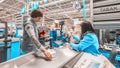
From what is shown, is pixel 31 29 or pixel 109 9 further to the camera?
pixel 109 9

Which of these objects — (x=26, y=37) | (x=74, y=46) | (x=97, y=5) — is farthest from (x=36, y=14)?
(x=97, y=5)

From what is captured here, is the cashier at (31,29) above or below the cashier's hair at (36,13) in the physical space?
below

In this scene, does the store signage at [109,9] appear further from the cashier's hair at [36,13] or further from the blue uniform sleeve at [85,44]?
the cashier's hair at [36,13]

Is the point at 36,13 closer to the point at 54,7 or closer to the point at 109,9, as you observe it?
the point at 109,9

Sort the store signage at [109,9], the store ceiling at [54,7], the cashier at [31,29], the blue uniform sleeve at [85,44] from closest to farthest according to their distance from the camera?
the cashier at [31,29], the blue uniform sleeve at [85,44], the store signage at [109,9], the store ceiling at [54,7]

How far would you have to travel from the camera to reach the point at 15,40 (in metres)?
4.49

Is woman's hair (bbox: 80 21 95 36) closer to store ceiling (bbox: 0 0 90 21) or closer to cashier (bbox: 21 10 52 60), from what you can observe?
cashier (bbox: 21 10 52 60)

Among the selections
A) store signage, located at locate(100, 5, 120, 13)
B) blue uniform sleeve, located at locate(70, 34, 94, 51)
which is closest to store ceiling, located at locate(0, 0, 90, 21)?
Result: store signage, located at locate(100, 5, 120, 13)

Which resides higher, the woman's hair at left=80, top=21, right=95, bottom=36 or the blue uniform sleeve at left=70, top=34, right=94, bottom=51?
the woman's hair at left=80, top=21, right=95, bottom=36

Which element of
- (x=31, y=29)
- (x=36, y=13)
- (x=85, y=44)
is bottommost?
(x=85, y=44)

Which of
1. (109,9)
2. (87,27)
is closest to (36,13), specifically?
(87,27)

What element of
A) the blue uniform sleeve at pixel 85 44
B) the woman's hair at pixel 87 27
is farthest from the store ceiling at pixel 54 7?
the blue uniform sleeve at pixel 85 44

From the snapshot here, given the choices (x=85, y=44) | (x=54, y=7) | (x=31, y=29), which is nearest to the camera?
(x=31, y=29)

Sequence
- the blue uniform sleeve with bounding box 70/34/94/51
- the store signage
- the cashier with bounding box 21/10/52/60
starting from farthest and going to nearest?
1. the store signage
2. the blue uniform sleeve with bounding box 70/34/94/51
3. the cashier with bounding box 21/10/52/60
